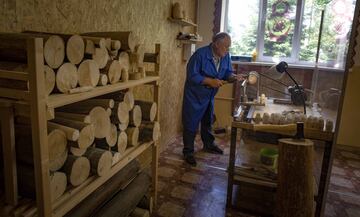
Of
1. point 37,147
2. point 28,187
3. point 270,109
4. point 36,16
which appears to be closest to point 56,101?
point 37,147

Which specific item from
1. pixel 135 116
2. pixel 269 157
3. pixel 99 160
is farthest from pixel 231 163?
pixel 99 160

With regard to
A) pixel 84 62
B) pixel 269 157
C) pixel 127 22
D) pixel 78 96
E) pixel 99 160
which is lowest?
pixel 269 157

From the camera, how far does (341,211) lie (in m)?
2.32

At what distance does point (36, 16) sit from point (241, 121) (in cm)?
146

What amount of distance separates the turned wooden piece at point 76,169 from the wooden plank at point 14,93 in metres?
0.38

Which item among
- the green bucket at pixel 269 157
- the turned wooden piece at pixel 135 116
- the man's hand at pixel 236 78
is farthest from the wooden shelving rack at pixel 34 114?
the man's hand at pixel 236 78

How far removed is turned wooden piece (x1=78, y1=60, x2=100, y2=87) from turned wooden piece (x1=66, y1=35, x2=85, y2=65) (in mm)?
36

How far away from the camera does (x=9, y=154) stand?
110 cm

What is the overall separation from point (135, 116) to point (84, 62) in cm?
62

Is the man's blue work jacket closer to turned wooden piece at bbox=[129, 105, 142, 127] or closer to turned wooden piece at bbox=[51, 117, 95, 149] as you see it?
turned wooden piece at bbox=[129, 105, 142, 127]

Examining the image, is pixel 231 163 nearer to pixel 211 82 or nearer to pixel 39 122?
pixel 211 82

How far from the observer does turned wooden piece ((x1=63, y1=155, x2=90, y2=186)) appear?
1256mm

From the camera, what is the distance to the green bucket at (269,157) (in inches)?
93.4

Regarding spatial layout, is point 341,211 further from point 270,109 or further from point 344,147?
point 344,147
